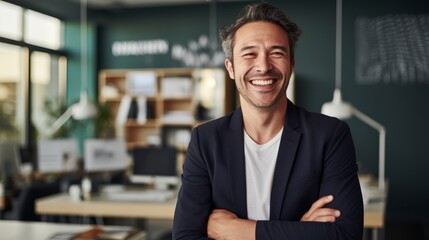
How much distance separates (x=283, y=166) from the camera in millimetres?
1586

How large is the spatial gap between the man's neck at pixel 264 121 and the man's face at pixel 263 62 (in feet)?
0.24

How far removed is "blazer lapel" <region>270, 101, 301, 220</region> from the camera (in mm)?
1574

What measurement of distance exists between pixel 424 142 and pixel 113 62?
4.97 metres

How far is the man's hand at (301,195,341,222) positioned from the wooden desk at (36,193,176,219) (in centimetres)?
223

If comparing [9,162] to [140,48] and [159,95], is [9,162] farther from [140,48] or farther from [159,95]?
[140,48]

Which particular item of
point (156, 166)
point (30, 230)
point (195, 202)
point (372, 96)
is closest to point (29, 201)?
point (156, 166)

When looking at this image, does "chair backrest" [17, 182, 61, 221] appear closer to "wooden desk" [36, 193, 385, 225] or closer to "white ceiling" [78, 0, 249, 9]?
"wooden desk" [36, 193, 385, 225]

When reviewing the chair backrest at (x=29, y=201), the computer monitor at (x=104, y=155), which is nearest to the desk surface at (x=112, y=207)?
the chair backrest at (x=29, y=201)

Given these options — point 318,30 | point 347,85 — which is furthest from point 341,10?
point 347,85

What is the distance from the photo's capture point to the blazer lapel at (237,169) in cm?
160

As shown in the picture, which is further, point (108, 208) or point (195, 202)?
point (108, 208)

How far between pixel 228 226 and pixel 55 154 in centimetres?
352

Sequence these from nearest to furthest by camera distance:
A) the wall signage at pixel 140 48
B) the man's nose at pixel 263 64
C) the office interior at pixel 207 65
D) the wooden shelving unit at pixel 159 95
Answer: the man's nose at pixel 263 64 < the office interior at pixel 207 65 < the wooden shelving unit at pixel 159 95 < the wall signage at pixel 140 48

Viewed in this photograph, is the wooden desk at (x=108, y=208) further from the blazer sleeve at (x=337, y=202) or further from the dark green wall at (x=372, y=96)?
the dark green wall at (x=372, y=96)
